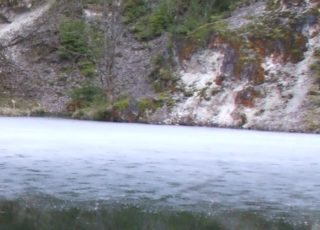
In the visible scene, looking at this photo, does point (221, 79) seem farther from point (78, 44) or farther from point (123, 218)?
point (123, 218)

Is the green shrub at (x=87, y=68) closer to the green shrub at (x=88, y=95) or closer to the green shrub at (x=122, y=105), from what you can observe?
the green shrub at (x=88, y=95)

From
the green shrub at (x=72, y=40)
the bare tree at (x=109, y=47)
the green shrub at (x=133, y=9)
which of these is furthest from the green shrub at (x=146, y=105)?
the green shrub at (x=133, y=9)

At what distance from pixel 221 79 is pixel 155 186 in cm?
1950

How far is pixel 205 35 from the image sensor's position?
3073cm

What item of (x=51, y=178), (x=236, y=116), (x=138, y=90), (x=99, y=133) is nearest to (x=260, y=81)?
(x=236, y=116)

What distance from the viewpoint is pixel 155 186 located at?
966 cm

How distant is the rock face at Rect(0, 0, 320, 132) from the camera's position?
86.4ft

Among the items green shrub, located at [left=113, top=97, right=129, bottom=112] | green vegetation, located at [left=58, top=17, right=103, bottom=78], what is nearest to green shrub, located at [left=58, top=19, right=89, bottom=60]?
green vegetation, located at [left=58, top=17, right=103, bottom=78]

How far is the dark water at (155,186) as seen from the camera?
7.46m

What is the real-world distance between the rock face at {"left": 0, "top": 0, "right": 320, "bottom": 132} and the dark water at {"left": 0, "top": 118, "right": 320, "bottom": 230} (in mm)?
9846

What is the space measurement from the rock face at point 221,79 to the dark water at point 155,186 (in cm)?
985

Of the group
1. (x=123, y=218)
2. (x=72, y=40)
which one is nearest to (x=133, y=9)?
(x=72, y=40)

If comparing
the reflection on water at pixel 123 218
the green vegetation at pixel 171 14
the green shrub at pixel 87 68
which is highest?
the green vegetation at pixel 171 14

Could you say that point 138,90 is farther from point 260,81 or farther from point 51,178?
point 51,178
